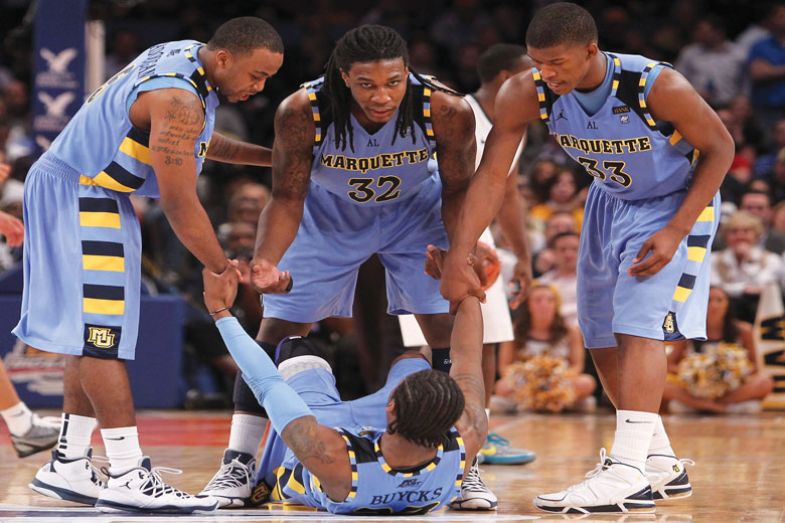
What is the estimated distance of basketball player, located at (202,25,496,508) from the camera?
4309 millimetres

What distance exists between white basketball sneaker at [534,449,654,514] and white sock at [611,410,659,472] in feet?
0.10

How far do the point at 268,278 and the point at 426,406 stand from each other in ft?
3.53

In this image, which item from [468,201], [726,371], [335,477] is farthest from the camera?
[726,371]

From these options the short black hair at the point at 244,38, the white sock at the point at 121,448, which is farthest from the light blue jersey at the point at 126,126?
the white sock at the point at 121,448

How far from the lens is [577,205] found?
970 centimetres

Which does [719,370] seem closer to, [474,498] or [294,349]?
[474,498]

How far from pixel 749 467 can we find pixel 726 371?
8.94 feet

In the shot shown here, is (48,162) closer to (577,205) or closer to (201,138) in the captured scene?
(201,138)

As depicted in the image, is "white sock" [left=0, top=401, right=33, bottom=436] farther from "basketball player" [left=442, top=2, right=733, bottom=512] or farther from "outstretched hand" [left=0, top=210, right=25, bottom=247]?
"basketball player" [left=442, top=2, right=733, bottom=512]

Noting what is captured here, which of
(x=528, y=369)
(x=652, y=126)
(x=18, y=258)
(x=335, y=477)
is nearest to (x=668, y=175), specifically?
(x=652, y=126)

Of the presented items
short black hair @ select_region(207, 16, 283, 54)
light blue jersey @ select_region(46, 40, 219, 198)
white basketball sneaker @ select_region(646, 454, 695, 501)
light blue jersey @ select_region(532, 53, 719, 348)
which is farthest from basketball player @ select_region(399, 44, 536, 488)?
light blue jersey @ select_region(46, 40, 219, 198)

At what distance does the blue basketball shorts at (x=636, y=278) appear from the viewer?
4277mm

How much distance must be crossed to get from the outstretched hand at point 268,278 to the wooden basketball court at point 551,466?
81cm

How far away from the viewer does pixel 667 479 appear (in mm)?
4453
